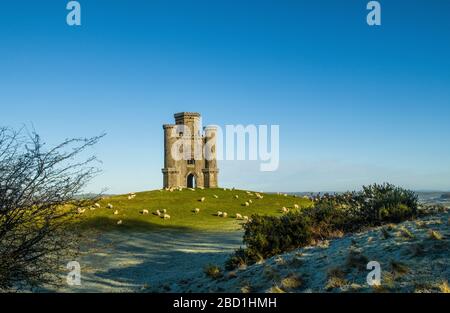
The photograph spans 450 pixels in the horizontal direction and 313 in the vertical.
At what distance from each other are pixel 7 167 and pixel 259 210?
89.4 ft

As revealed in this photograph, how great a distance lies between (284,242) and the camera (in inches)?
515

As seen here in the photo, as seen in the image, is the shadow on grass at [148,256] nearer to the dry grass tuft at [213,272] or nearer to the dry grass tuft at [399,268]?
the dry grass tuft at [213,272]

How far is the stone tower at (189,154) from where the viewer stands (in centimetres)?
5362

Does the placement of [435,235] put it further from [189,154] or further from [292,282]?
[189,154]

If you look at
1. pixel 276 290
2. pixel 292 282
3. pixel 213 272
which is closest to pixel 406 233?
pixel 292 282

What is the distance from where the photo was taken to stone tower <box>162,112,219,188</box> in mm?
53625

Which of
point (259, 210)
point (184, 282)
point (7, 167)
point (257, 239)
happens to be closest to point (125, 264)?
point (184, 282)

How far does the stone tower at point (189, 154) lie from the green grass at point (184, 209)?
A: 1053 centimetres

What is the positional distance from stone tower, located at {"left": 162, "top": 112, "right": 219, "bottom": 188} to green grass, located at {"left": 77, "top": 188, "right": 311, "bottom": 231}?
10530mm

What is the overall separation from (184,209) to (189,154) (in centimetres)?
2235

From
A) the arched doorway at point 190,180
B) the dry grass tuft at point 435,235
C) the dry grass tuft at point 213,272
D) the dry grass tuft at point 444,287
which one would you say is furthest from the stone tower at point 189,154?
the dry grass tuft at point 444,287

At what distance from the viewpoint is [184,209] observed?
1277 inches
